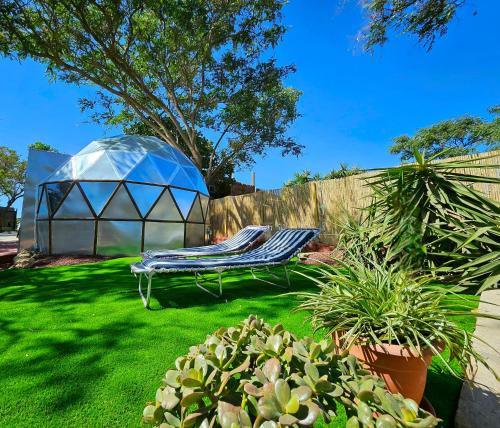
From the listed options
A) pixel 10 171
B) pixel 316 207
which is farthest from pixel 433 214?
pixel 10 171

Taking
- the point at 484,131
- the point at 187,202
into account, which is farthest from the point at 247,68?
the point at 484,131

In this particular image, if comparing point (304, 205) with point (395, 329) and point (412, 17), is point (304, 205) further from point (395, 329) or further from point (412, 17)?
point (395, 329)

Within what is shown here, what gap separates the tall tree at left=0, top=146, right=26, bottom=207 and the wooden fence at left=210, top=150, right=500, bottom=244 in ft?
119

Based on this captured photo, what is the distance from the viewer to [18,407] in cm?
188

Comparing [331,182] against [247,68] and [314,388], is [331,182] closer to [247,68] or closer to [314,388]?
[247,68]

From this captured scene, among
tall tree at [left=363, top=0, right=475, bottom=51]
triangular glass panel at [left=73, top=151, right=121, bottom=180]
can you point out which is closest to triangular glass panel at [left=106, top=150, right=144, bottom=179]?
triangular glass panel at [left=73, top=151, right=121, bottom=180]

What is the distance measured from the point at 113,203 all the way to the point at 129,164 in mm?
A: 1705

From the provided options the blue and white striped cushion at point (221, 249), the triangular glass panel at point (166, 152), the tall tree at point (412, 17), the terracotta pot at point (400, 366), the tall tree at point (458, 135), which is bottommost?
the terracotta pot at point (400, 366)

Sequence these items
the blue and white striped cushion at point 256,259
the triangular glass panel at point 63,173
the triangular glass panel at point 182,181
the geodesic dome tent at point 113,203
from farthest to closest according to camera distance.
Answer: the triangular glass panel at point 182,181 → the triangular glass panel at point 63,173 → the geodesic dome tent at point 113,203 → the blue and white striped cushion at point 256,259

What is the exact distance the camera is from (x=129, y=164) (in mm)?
10820

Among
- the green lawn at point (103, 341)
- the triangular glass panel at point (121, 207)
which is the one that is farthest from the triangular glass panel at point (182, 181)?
the green lawn at point (103, 341)

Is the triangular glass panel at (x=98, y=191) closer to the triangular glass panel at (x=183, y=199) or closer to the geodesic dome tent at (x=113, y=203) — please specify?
the geodesic dome tent at (x=113, y=203)

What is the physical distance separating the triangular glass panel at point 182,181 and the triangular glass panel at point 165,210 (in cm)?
63

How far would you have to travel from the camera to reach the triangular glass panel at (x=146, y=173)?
10.6 metres
